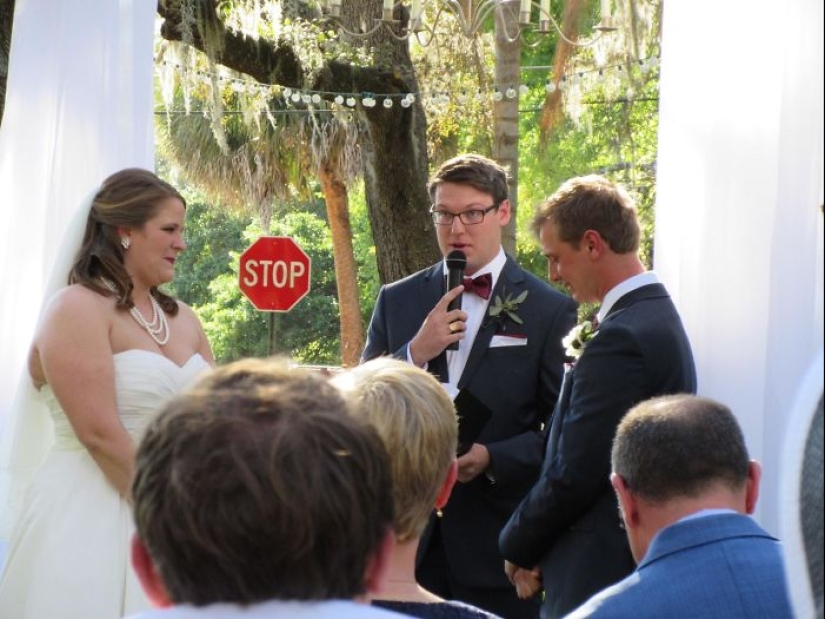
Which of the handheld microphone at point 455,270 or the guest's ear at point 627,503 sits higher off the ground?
the handheld microphone at point 455,270

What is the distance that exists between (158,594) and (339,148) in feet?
64.4

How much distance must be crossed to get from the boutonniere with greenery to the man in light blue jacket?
169cm

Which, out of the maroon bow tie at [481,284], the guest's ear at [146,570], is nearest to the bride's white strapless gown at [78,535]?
the maroon bow tie at [481,284]

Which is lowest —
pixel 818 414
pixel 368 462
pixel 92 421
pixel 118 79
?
pixel 92 421

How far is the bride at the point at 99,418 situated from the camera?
3846 millimetres

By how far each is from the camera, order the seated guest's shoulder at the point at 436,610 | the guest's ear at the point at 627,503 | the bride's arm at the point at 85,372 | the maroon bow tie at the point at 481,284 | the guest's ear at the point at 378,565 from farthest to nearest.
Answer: the maroon bow tie at the point at 481,284 → the bride's arm at the point at 85,372 → the guest's ear at the point at 627,503 → the seated guest's shoulder at the point at 436,610 → the guest's ear at the point at 378,565

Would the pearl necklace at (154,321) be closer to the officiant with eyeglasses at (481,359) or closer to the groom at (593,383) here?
the officiant with eyeglasses at (481,359)

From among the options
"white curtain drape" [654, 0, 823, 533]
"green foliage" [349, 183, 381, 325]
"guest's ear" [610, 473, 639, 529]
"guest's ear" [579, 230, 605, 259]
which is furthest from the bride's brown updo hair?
"green foliage" [349, 183, 381, 325]

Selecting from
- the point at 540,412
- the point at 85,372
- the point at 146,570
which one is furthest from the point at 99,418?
the point at 146,570

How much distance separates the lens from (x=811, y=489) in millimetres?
958

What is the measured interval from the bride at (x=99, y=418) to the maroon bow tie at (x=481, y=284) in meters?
1.02

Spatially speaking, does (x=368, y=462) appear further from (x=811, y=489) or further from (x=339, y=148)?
(x=339, y=148)

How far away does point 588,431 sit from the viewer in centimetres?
336

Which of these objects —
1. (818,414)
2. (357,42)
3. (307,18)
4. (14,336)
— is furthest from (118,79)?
(357,42)
